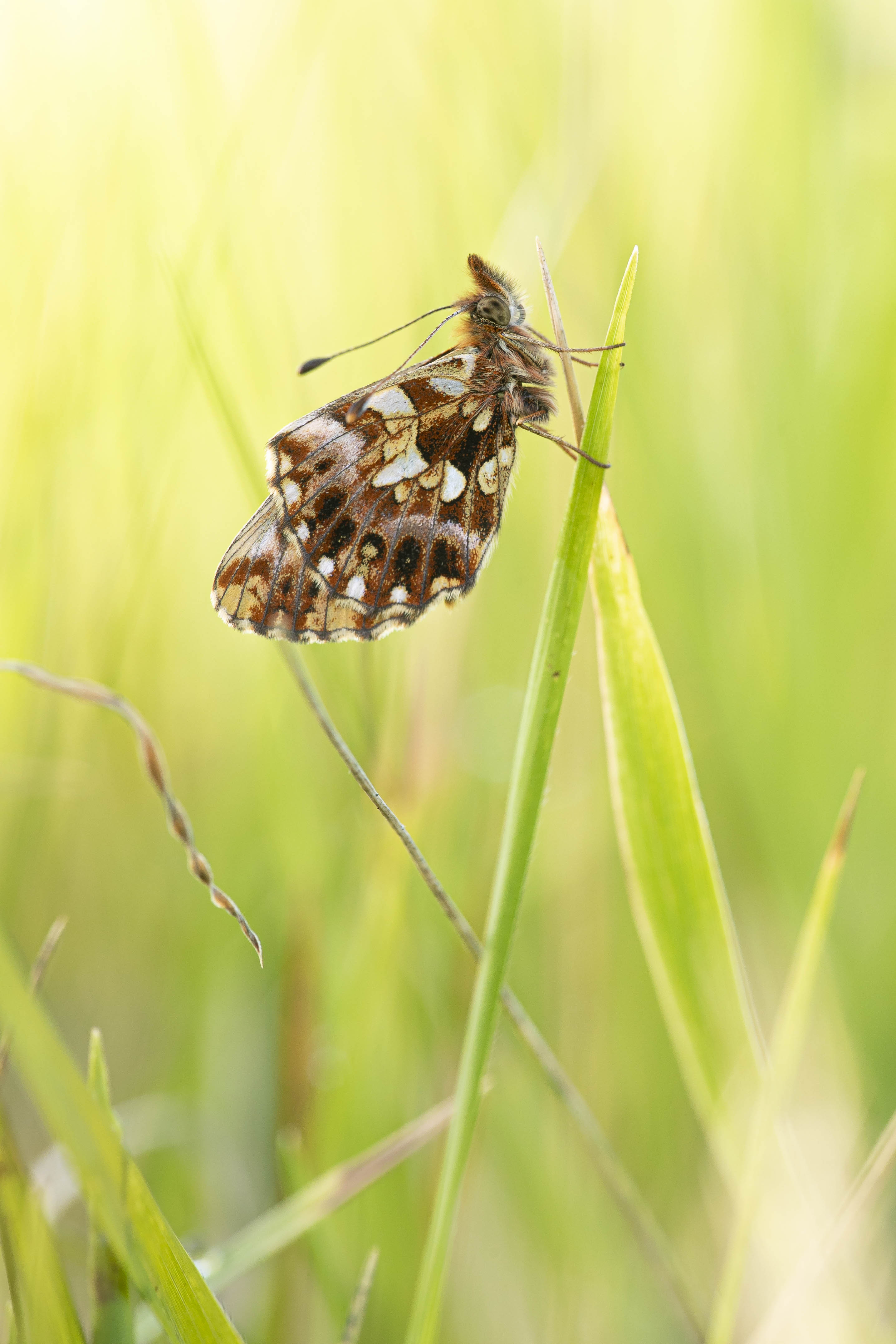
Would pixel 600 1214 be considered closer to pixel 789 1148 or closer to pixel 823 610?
pixel 789 1148

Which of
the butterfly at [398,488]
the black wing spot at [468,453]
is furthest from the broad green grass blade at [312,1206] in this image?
the black wing spot at [468,453]

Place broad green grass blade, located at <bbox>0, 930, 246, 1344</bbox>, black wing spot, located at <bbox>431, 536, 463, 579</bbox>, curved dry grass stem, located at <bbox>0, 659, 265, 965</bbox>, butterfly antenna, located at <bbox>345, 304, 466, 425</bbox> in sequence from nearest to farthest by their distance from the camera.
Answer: broad green grass blade, located at <bbox>0, 930, 246, 1344</bbox> < curved dry grass stem, located at <bbox>0, 659, 265, 965</bbox> < butterfly antenna, located at <bbox>345, 304, 466, 425</bbox> < black wing spot, located at <bbox>431, 536, 463, 579</bbox>

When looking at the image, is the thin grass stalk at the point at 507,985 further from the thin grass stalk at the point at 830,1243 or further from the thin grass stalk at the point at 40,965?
the thin grass stalk at the point at 40,965

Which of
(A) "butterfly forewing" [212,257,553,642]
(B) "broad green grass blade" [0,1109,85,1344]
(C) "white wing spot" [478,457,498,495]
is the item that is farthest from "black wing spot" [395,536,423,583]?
(B) "broad green grass blade" [0,1109,85,1344]

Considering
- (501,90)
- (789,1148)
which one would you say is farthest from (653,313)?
(789,1148)

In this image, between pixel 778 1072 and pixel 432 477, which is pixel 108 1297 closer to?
pixel 778 1072

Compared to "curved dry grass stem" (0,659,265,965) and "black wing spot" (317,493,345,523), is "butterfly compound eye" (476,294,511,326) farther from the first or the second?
"curved dry grass stem" (0,659,265,965)
